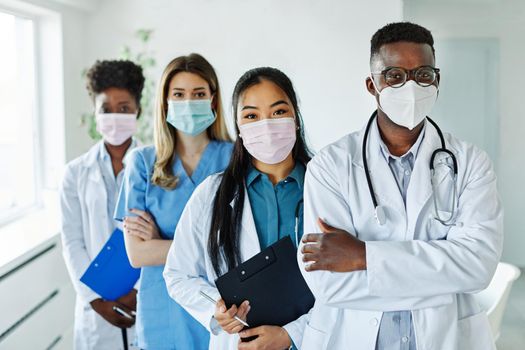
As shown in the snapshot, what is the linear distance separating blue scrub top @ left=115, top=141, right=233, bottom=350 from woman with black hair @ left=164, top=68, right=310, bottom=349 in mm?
276

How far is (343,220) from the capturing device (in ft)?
4.86

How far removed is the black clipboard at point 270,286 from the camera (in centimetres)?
152

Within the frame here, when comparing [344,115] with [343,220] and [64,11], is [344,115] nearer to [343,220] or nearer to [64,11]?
[64,11]

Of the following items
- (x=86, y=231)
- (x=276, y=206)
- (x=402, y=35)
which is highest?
(x=402, y=35)

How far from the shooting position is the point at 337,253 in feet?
4.57

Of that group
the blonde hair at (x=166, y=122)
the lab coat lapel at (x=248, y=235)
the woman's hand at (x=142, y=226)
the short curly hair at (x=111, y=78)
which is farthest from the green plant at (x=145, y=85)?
the lab coat lapel at (x=248, y=235)

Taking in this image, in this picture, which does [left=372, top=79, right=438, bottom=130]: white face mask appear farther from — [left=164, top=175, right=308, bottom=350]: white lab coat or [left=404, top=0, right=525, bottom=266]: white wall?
[left=404, top=0, right=525, bottom=266]: white wall

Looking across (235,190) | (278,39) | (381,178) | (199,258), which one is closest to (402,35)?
(381,178)

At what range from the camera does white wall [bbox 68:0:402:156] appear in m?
3.94

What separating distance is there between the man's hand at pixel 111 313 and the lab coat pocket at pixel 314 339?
1128mm

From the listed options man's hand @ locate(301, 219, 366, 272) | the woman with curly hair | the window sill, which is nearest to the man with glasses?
man's hand @ locate(301, 219, 366, 272)

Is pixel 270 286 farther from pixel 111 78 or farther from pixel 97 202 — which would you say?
pixel 111 78

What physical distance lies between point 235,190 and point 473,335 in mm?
744

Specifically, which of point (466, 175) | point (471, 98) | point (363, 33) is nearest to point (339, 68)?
point (363, 33)
